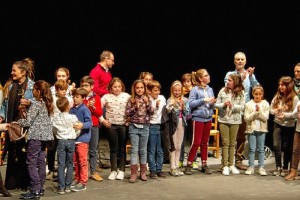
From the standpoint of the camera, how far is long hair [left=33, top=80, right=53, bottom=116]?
4.73 meters

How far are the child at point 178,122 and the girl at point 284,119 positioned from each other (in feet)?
3.64

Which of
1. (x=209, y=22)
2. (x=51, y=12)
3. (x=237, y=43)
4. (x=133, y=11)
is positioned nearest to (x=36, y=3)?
(x=51, y=12)

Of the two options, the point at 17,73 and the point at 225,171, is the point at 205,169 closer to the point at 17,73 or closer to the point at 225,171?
the point at 225,171

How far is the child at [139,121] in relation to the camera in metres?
5.51

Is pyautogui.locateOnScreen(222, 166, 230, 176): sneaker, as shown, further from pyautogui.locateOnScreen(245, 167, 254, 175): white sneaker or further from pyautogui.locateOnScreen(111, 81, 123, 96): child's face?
pyautogui.locateOnScreen(111, 81, 123, 96): child's face

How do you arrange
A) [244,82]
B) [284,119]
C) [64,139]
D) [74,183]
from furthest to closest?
[244,82] < [284,119] < [74,183] < [64,139]

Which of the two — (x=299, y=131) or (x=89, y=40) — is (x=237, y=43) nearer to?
(x=89, y=40)

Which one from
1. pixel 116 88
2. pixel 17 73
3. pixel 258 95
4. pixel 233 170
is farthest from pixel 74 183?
pixel 258 95

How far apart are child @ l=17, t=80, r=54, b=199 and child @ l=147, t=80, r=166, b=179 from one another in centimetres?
134

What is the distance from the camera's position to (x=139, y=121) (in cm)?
549

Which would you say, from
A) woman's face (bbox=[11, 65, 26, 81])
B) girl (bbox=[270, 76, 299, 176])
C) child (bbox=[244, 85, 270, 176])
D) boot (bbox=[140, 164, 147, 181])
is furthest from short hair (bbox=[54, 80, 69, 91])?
girl (bbox=[270, 76, 299, 176])

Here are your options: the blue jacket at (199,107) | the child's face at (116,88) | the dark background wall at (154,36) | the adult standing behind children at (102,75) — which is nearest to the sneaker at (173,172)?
the blue jacket at (199,107)

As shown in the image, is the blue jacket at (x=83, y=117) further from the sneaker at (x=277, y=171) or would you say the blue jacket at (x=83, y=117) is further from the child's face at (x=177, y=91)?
the sneaker at (x=277, y=171)

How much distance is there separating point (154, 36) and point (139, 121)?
449cm
